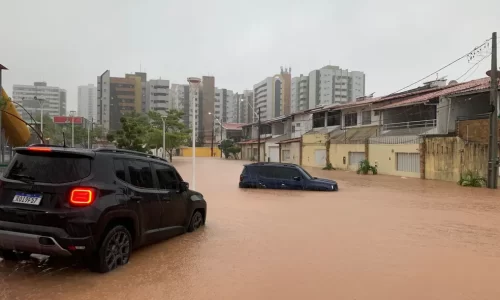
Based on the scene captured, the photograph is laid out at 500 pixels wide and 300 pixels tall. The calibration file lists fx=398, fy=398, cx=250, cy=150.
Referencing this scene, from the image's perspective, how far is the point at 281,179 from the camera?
1781cm

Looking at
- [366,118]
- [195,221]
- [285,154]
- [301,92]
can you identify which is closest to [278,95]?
[301,92]

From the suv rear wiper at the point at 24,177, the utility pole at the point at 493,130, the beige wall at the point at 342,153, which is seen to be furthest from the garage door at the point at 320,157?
the suv rear wiper at the point at 24,177

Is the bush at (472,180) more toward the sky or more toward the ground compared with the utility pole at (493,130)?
more toward the ground

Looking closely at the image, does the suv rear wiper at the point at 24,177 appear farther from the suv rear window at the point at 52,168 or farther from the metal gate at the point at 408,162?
the metal gate at the point at 408,162

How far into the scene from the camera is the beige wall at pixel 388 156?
28.3 m

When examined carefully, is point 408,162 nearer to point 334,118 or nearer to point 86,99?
point 334,118

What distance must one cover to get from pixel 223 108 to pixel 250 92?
1621 cm

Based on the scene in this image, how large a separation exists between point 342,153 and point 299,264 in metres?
32.8

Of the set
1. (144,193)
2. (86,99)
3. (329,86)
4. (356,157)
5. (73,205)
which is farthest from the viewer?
(86,99)

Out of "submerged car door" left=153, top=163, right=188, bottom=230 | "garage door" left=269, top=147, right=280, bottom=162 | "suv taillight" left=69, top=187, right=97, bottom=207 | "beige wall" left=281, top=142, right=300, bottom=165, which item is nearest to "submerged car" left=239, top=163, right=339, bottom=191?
"submerged car door" left=153, top=163, right=188, bottom=230

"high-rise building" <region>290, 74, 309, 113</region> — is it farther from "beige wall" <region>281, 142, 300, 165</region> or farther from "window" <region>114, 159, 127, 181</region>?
"window" <region>114, 159, 127, 181</region>

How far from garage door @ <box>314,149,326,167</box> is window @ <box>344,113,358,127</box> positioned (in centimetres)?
376

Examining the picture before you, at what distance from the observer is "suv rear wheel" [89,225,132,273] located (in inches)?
201

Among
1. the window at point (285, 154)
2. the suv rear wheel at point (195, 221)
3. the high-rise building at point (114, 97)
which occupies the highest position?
the high-rise building at point (114, 97)
